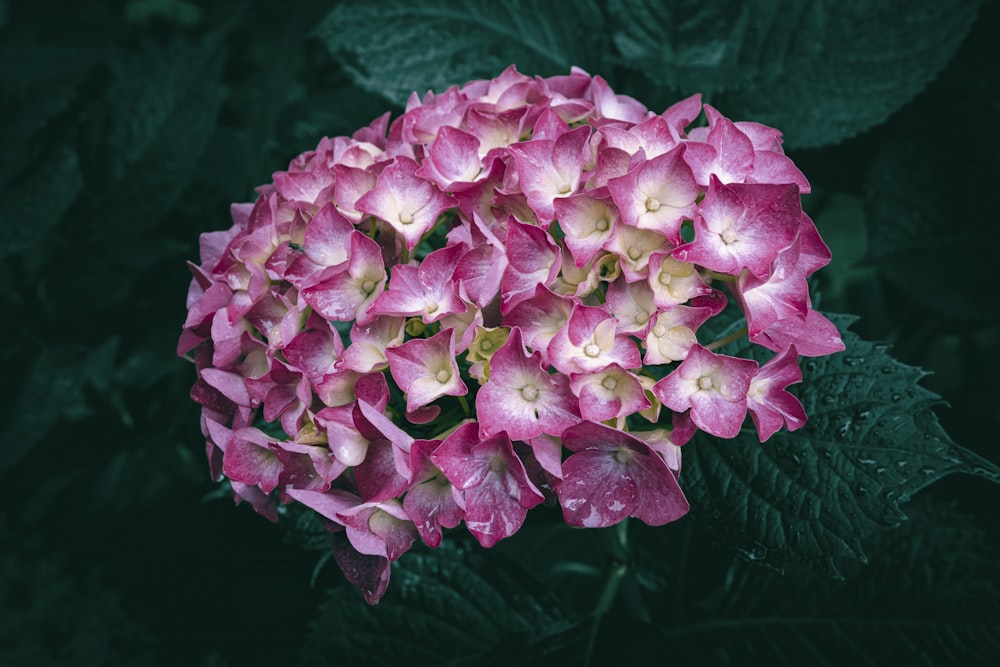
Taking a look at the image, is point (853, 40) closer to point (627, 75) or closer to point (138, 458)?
point (627, 75)

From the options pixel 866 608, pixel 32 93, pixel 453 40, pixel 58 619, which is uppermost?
pixel 453 40

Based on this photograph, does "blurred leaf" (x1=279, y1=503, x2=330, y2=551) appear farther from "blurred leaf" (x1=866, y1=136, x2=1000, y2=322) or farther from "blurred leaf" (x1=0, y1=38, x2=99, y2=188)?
"blurred leaf" (x1=866, y1=136, x2=1000, y2=322)

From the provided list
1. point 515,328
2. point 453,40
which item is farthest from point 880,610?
point 453,40

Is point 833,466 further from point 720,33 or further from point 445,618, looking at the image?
point 720,33

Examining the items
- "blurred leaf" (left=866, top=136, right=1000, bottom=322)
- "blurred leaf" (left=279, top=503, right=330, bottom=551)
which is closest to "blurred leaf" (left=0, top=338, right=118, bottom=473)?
"blurred leaf" (left=279, top=503, right=330, bottom=551)

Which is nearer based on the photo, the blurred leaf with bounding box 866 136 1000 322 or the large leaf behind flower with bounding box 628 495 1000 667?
the large leaf behind flower with bounding box 628 495 1000 667

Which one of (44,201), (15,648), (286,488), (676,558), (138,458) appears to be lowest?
(15,648)

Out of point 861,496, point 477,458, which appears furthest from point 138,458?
point 861,496
